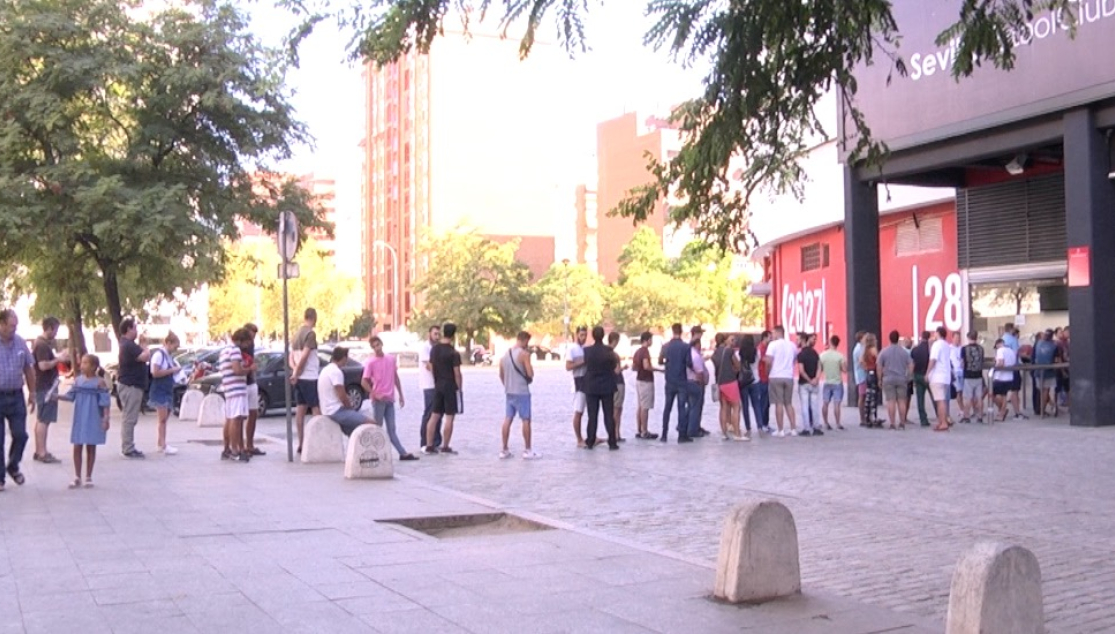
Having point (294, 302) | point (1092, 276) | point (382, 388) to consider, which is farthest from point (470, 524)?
point (294, 302)

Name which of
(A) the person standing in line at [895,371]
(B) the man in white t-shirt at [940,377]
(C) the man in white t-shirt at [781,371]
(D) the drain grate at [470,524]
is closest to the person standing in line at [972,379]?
(B) the man in white t-shirt at [940,377]

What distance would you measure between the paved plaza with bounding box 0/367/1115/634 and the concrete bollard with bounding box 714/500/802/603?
148 millimetres

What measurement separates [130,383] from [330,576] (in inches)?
384

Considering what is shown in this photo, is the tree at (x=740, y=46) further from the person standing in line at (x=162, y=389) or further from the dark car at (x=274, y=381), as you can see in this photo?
the dark car at (x=274, y=381)

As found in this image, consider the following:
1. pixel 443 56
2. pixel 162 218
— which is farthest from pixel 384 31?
pixel 443 56

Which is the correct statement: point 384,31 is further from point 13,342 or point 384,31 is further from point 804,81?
point 13,342

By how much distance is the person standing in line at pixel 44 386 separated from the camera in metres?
15.5

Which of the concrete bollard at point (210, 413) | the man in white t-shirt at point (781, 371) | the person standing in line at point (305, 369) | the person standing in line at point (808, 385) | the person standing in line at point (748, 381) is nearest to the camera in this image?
the person standing in line at point (305, 369)

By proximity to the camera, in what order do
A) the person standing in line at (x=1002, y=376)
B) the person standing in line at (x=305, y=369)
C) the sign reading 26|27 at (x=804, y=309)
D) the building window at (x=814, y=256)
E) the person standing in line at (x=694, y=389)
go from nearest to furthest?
the person standing in line at (x=305, y=369)
the person standing in line at (x=694, y=389)
the person standing in line at (x=1002, y=376)
the building window at (x=814, y=256)
the sign reading 26|27 at (x=804, y=309)

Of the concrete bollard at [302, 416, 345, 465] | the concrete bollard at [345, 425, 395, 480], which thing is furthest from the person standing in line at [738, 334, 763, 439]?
the concrete bollard at [345, 425, 395, 480]

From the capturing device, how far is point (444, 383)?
17.0m

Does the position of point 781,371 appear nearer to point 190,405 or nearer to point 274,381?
point 274,381

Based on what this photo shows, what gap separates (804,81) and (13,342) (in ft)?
29.1

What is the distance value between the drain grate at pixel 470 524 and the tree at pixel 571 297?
80.1 meters
